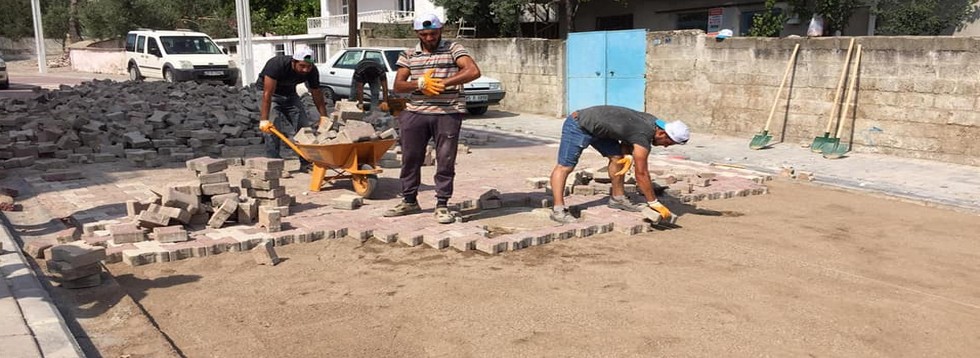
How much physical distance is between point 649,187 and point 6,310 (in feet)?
14.1

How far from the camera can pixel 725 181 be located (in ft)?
26.4

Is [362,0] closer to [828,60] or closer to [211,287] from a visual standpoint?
[828,60]

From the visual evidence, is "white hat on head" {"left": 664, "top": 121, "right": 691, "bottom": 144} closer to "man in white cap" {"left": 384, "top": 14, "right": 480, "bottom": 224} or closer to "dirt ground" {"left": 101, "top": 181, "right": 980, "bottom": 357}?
"dirt ground" {"left": 101, "top": 181, "right": 980, "bottom": 357}

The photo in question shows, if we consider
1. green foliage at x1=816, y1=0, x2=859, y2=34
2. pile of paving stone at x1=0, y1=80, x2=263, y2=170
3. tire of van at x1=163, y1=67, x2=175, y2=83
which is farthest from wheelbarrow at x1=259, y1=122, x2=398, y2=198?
tire of van at x1=163, y1=67, x2=175, y2=83

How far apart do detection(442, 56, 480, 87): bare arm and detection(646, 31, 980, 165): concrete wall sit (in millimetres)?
6846

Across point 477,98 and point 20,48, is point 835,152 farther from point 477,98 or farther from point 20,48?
point 20,48

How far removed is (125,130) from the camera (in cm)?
1032

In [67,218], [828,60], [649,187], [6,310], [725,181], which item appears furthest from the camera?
[828,60]

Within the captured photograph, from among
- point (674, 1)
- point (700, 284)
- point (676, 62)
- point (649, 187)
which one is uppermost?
point (674, 1)

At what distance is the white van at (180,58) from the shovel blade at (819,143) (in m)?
15.5

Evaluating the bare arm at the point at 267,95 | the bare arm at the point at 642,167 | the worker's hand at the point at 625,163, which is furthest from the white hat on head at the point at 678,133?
the bare arm at the point at 267,95

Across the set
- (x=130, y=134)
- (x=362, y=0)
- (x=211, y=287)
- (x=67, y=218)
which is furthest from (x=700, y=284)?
(x=362, y=0)

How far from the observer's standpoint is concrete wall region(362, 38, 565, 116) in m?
15.2

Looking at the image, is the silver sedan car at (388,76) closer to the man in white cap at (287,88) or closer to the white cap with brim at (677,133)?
the man in white cap at (287,88)
